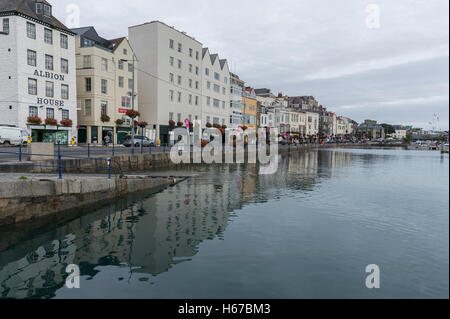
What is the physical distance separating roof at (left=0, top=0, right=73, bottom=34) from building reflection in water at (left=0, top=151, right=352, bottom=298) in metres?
29.0

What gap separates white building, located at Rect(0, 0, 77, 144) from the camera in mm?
33750

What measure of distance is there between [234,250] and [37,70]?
116 feet

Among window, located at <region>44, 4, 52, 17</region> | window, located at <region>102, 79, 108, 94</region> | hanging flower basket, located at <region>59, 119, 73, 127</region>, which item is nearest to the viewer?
window, located at <region>44, 4, 52, 17</region>

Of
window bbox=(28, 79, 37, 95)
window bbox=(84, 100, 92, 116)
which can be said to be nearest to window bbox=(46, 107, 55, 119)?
window bbox=(28, 79, 37, 95)

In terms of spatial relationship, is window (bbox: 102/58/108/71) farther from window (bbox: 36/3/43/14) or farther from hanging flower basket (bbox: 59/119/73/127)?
hanging flower basket (bbox: 59/119/73/127)

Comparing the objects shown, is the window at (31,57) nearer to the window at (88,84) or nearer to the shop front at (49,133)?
the shop front at (49,133)

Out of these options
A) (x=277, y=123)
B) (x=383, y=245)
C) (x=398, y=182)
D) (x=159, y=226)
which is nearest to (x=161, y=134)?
(x=398, y=182)

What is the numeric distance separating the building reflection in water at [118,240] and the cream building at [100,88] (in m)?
28.7

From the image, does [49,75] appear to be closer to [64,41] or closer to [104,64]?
[64,41]

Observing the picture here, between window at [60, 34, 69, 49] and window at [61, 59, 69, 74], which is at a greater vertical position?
window at [60, 34, 69, 49]

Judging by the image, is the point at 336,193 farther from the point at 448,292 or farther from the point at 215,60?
the point at 215,60

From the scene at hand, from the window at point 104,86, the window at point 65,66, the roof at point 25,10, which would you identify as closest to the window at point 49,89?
the window at point 65,66

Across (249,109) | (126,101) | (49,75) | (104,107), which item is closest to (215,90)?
(249,109)

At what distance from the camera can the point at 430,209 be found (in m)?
15.1
